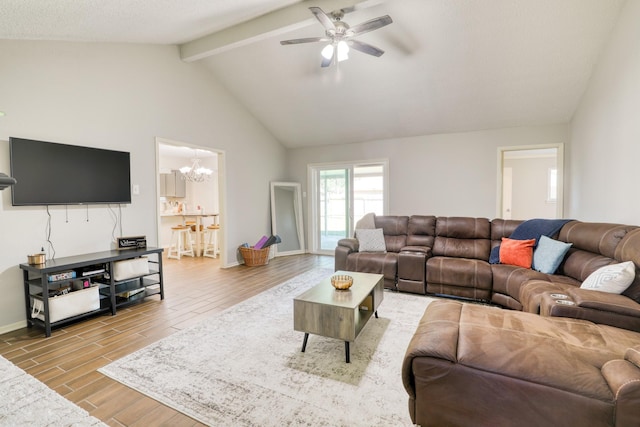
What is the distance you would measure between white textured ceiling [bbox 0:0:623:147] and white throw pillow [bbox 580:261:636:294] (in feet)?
9.04

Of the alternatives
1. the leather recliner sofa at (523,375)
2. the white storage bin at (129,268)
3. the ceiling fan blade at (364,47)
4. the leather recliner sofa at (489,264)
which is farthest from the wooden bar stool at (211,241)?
the leather recliner sofa at (523,375)

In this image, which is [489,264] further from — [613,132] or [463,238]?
[613,132]

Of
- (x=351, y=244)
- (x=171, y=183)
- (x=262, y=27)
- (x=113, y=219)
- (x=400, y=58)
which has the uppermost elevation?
(x=262, y=27)

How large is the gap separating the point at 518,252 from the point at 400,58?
9.58 ft

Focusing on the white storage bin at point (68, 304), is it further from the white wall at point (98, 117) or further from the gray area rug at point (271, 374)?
the gray area rug at point (271, 374)

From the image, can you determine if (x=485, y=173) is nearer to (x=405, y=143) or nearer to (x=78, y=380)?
(x=405, y=143)

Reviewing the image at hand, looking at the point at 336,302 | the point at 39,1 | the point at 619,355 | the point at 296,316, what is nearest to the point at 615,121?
the point at 619,355

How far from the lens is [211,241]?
6828mm

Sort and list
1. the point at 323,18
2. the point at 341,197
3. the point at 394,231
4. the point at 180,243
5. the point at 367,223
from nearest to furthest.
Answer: the point at 323,18 → the point at 394,231 → the point at 367,223 → the point at 180,243 → the point at 341,197

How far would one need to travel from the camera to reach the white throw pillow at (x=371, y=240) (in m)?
4.23

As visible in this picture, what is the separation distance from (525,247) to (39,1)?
16.1ft

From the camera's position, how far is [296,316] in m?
2.25

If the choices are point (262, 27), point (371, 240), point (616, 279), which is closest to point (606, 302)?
point (616, 279)

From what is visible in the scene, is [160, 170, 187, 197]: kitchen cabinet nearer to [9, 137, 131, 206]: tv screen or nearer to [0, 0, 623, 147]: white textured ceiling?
[0, 0, 623, 147]: white textured ceiling
